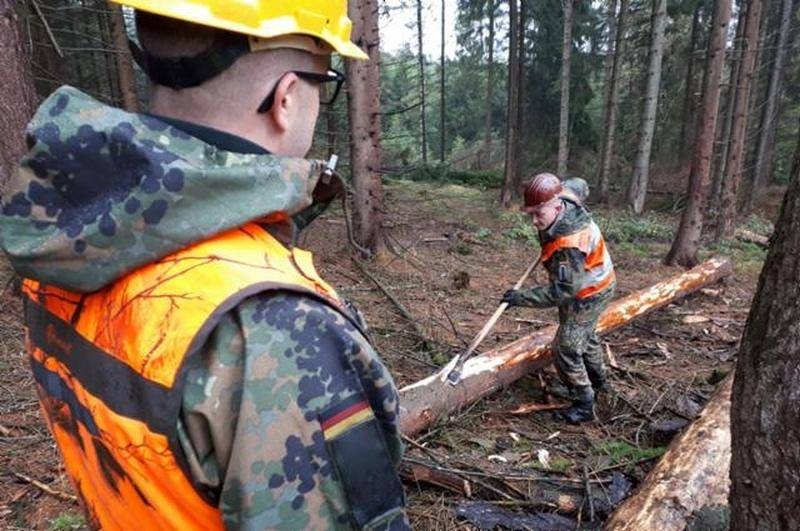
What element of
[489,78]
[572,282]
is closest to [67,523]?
[572,282]

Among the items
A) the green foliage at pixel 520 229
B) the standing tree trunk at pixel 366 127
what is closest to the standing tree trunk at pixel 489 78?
the green foliage at pixel 520 229

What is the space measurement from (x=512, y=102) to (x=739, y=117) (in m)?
7.44

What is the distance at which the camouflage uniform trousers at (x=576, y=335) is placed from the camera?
15.9 feet

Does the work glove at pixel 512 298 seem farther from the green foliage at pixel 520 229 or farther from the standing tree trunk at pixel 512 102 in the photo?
the standing tree trunk at pixel 512 102

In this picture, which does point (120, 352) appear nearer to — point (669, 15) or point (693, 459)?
point (693, 459)

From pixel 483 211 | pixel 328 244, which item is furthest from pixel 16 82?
pixel 483 211

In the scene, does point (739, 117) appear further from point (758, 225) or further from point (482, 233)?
point (482, 233)

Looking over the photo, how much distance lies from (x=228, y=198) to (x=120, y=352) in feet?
1.09

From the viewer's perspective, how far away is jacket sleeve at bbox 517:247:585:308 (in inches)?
179

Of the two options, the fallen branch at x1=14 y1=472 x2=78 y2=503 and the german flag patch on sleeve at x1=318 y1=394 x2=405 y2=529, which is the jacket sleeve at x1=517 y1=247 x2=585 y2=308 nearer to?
the fallen branch at x1=14 y1=472 x2=78 y2=503

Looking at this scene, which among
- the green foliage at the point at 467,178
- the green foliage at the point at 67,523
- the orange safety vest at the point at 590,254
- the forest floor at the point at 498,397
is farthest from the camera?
the green foliage at the point at 467,178

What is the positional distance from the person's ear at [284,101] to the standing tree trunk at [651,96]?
18138mm

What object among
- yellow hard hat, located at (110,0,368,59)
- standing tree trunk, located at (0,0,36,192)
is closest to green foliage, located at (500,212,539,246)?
standing tree trunk, located at (0,0,36,192)

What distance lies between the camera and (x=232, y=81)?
3.36ft
